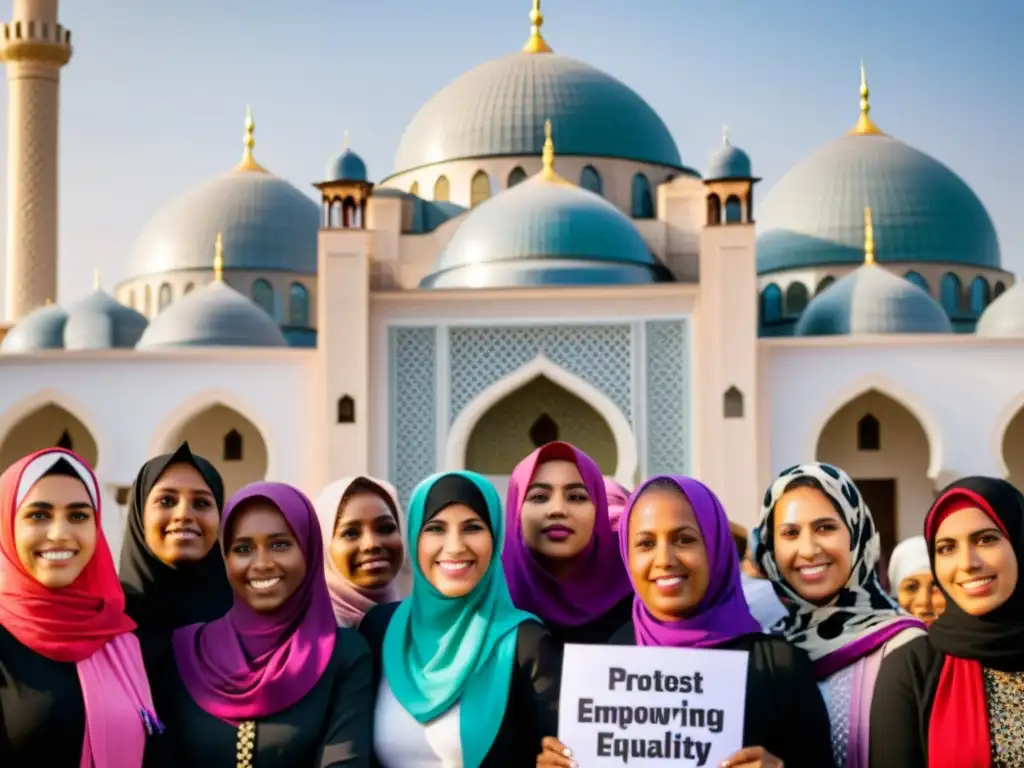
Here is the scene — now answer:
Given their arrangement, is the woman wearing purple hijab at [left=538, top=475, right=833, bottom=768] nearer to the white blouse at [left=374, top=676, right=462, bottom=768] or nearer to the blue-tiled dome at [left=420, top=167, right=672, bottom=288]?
the white blouse at [left=374, top=676, right=462, bottom=768]

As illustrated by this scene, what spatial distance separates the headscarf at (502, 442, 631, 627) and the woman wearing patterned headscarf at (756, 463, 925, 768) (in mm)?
401

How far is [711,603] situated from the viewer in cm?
252

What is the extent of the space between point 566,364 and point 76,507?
1146 cm

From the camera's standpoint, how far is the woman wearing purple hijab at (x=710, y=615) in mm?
2459

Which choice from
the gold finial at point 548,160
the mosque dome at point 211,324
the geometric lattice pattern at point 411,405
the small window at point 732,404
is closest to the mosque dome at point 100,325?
the mosque dome at point 211,324

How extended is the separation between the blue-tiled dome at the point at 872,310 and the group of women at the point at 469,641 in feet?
42.4

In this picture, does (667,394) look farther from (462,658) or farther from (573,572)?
(462,658)

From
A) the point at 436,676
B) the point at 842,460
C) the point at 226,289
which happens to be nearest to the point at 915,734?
the point at 436,676

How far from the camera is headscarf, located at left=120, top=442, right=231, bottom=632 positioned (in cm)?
301

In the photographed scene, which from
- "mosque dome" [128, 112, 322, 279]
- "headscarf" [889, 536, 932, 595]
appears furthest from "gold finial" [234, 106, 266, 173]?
A: "headscarf" [889, 536, 932, 595]

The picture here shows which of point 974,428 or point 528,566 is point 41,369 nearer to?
point 974,428

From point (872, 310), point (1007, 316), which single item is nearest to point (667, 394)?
point (872, 310)

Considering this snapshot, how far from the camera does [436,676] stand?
2639mm

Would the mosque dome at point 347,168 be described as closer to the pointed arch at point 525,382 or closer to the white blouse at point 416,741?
the pointed arch at point 525,382
